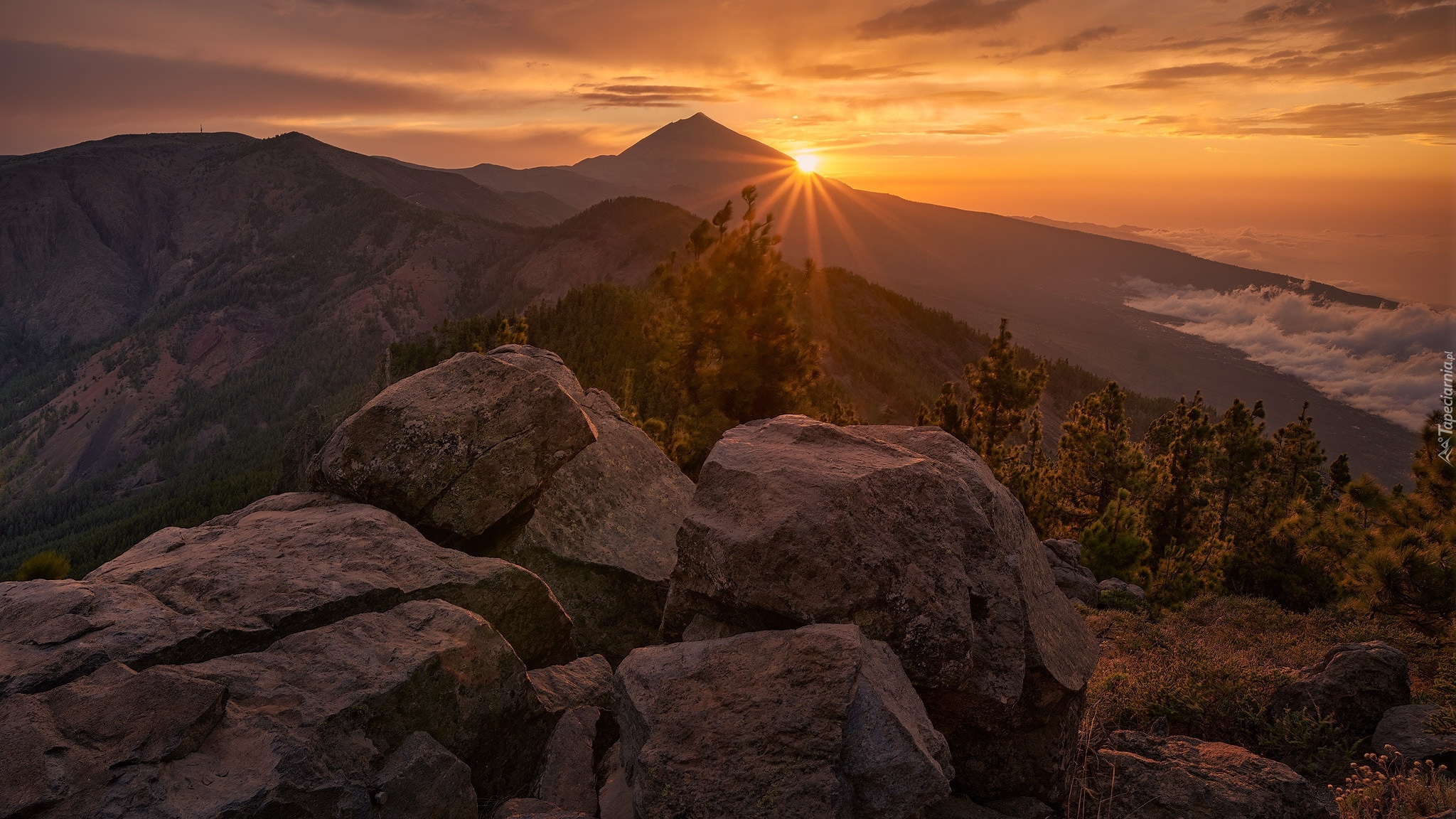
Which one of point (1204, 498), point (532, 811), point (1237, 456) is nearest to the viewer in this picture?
point (532, 811)

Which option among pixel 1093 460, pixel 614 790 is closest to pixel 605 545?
pixel 614 790

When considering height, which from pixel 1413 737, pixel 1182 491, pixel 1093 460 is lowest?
pixel 1182 491

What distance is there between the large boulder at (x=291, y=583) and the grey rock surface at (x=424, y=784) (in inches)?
74.1

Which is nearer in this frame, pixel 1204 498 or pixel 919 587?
pixel 919 587

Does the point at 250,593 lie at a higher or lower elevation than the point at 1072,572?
higher

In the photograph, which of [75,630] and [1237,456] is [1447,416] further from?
[75,630]

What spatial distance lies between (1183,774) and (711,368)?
20264mm

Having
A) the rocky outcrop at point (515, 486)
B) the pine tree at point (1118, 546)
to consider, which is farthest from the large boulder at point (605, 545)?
the pine tree at point (1118, 546)

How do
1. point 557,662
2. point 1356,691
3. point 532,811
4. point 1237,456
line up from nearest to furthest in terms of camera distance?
point 532,811 < point 557,662 < point 1356,691 < point 1237,456

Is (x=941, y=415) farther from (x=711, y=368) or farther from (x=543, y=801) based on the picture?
(x=543, y=801)

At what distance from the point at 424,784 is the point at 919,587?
4.85 meters

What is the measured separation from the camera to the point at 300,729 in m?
5.93

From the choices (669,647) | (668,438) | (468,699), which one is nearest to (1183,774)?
(669,647)

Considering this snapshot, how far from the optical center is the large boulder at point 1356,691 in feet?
32.6
